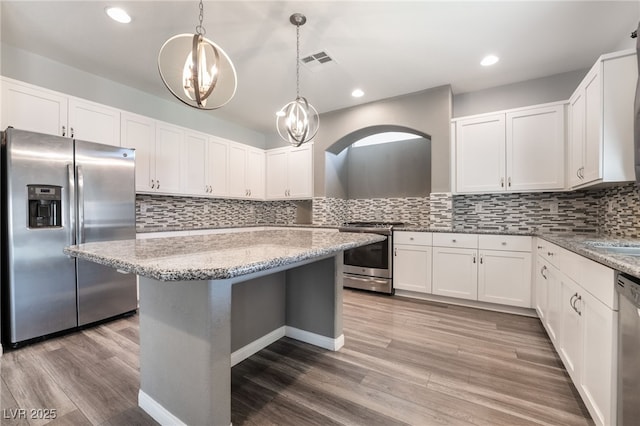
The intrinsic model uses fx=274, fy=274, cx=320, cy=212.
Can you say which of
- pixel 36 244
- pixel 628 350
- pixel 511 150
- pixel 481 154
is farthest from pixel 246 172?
pixel 628 350

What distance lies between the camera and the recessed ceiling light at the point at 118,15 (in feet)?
6.98

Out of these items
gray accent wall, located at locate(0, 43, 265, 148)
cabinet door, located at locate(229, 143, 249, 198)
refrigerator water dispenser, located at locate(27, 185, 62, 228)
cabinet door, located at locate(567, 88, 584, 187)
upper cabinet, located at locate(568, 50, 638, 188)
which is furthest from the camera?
cabinet door, located at locate(229, 143, 249, 198)

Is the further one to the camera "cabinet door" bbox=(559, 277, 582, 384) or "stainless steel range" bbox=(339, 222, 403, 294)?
"stainless steel range" bbox=(339, 222, 403, 294)

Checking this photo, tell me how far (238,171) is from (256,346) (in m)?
3.12

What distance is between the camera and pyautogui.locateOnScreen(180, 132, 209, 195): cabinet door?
3822 millimetres

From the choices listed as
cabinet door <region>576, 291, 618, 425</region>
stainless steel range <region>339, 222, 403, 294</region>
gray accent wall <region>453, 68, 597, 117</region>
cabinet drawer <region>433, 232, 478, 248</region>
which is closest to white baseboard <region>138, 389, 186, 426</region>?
cabinet door <region>576, 291, 618, 425</region>

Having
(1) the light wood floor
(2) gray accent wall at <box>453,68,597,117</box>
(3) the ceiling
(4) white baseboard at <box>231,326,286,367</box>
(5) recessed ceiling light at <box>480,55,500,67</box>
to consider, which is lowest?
(1) the light wood floor

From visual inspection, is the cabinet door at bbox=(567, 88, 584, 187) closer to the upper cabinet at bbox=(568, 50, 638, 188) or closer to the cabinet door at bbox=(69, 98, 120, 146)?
the upper cabinet at bbox=(568, 50, 638, 188)

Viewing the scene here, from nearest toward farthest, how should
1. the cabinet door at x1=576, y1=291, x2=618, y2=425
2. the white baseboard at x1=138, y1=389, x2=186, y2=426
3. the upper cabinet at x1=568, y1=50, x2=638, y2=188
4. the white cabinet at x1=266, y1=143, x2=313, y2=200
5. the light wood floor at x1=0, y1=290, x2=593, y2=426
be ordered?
the cabinet door at x1=576, y1=291, x2=618, y2=425
the white baseboard at x1=138, y1=389, x2=186, y2=426
the light wood floor at x1=0, y1=290, x2=593, y2=426
the upper cabinet at x1=568, y1=50, x2=638, y2=188
the white cabinet at x1=266, y1=143, x2=313, y2=200

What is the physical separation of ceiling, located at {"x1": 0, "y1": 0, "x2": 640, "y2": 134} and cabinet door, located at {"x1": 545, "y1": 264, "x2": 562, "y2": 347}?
204 cm

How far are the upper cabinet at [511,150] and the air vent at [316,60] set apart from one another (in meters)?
1.77

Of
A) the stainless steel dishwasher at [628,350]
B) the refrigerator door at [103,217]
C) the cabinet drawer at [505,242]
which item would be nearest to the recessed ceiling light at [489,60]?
the cabinet drawer at [505,242]

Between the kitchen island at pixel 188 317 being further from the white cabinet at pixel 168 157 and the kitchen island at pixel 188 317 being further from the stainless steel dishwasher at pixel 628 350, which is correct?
the white cabinet at pixel 168 157

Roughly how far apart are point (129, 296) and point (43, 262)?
78 centimetres
